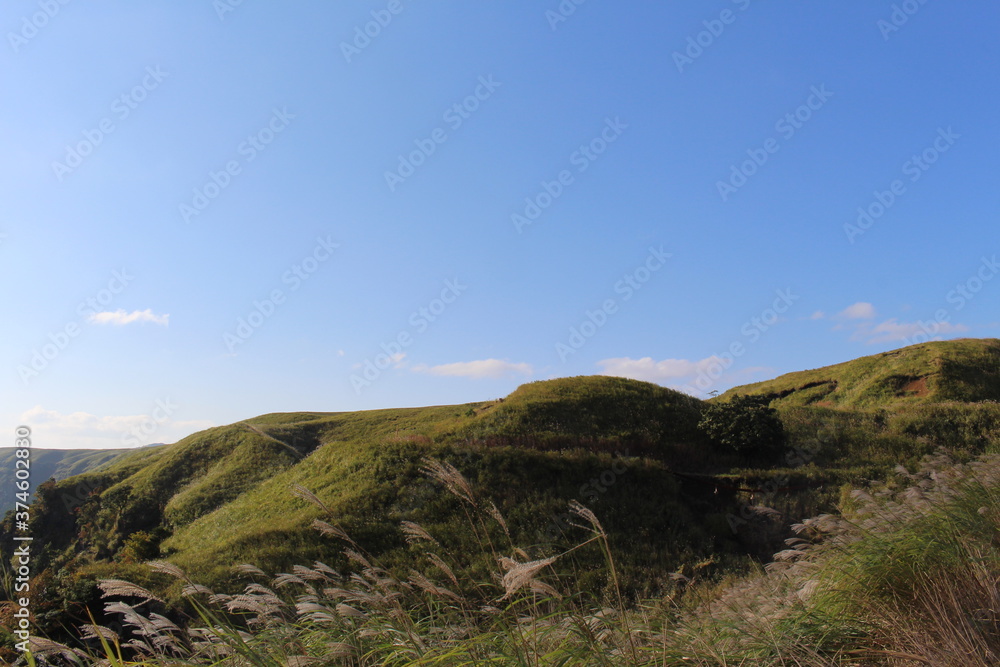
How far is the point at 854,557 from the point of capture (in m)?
5.73

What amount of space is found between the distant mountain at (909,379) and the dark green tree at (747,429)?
1201 centimetres

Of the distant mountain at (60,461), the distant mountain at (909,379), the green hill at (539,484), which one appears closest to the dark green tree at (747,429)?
the green hill at (539,484)

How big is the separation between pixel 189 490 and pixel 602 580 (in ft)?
81.1

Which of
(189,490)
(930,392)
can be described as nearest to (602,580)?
(189,490)

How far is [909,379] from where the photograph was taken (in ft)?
117

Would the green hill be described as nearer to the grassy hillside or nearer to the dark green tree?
the dark green tree

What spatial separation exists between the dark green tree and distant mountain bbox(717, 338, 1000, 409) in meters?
12.0

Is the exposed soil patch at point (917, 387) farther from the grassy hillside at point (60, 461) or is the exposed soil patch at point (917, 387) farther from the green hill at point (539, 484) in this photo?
the grassy hillside at point (60, 461)

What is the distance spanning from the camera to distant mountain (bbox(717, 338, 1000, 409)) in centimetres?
3309

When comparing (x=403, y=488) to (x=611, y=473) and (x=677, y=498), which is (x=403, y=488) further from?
(x=677, y=498)

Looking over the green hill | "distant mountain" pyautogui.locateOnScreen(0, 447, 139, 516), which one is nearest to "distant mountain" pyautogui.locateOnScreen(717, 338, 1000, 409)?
the green hill

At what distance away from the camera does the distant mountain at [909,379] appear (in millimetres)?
33094

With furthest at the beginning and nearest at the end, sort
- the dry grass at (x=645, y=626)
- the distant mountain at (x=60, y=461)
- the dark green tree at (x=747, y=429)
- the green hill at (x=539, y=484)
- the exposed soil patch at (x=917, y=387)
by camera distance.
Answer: the distant mountain at (x=60, y=461) → the exposed soil patch at (x=917, y=387) → the dark green tree at (x=747, y=429) → the green hill at (x=539, y=484) → the dry grass at (x=645, y=626)

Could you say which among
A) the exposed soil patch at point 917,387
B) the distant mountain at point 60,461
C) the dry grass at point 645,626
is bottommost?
the dry grass at point 645,626
